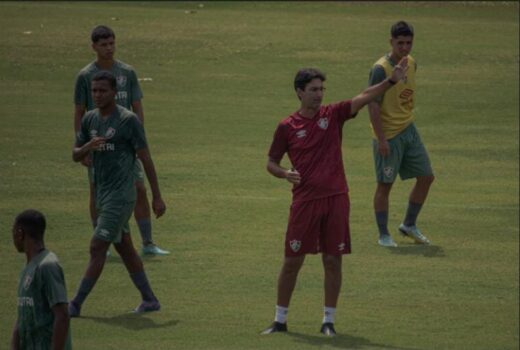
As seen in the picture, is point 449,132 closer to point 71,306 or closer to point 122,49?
point 122,49

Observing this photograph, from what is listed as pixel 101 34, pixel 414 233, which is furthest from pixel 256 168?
pixel 101 34

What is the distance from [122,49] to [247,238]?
35.5 feet

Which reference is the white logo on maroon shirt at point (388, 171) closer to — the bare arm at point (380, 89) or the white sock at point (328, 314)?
the white sock at point (328, 314)

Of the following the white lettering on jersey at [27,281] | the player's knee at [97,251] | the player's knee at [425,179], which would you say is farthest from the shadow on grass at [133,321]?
the player's knee at [425,179]

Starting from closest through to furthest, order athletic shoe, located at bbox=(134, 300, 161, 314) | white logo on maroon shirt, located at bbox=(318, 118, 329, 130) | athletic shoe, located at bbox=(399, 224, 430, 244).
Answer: white logo on maroon shirt, located at bbox=(318, 118, 329, 130) → athletic shoe, located at bbox=(134, 300, 161, 314) → athletic shoe, located at bbox=(399, 224, 430, 244)

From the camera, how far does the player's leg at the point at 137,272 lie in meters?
12.9

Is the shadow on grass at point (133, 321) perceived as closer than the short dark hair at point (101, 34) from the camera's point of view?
Yes

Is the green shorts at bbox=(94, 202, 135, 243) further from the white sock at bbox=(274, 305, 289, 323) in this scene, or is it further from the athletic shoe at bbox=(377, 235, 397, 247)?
the athletic shoe at bbox=(377, 235, 397, 247)

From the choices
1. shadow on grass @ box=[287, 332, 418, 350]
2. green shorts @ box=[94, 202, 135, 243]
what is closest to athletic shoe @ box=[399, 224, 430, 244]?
shadow on grass @ box=[287, 332, 418, 350]

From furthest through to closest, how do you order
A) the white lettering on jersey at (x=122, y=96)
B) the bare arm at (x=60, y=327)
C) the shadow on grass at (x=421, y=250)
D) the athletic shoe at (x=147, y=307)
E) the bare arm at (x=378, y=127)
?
the shadow on grass at (x=421, y=250) < the bare arm at (x=378, y=127) < the white lettering on jersey at (x=122, y=96) < the athletic shoe at (x=147, y=307) < the bare arm at (x=60, y=327)

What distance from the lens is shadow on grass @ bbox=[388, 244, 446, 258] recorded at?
52.1ft

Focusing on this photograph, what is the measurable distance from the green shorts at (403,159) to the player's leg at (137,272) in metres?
3.76

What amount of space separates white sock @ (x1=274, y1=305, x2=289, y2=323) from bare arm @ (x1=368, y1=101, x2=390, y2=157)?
348 centimetres

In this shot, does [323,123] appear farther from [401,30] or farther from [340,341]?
[401,30]
